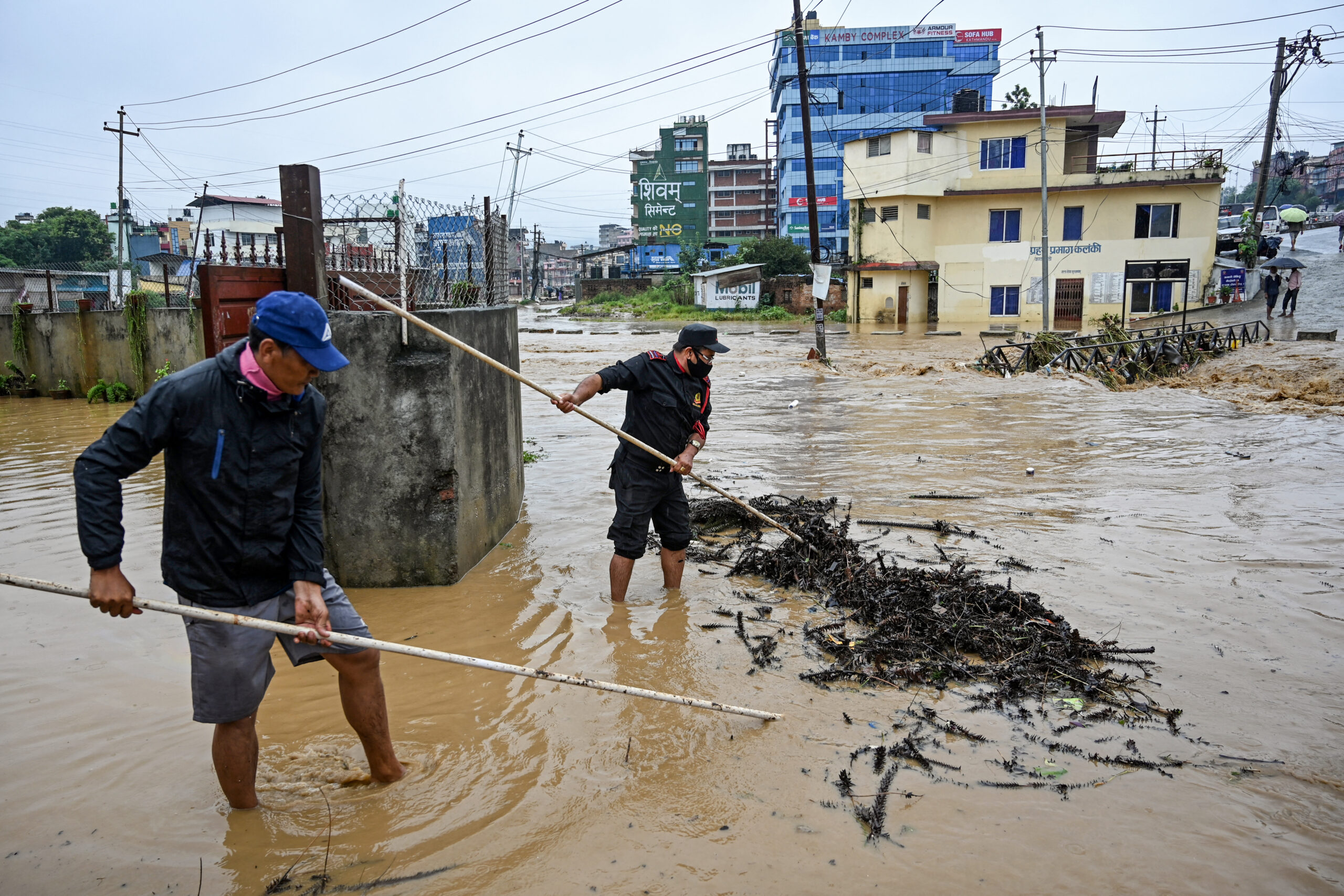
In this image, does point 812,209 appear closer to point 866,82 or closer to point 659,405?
point 659,405

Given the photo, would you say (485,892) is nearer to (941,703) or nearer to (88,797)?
(88,797)

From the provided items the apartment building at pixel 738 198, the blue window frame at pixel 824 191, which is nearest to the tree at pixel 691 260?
the blue window frame at pixel 824 191

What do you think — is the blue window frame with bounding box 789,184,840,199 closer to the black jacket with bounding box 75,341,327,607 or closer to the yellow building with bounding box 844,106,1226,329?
the yellow building with bounding box 844,106,1226,329

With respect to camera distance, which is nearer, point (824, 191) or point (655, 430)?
point (655, 430)

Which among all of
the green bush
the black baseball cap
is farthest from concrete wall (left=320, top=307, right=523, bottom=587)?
the green bush

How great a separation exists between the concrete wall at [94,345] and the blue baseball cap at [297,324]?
12257 millimetres

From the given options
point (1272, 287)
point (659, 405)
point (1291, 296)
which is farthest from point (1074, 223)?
point (659, 405)

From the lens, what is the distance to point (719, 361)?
880 inches

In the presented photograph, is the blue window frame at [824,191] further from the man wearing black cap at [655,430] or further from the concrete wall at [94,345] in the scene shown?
the man wearing black cap at [655,430]

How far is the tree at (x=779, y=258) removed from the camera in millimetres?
48031

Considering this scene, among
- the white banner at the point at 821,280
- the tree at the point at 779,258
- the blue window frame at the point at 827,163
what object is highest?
the blue window frame at the point at 827,163

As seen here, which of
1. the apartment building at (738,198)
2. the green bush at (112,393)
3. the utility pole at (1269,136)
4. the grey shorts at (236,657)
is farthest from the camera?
the apartment building at (738,198)

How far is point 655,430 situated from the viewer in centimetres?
509

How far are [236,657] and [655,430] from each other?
277cm
